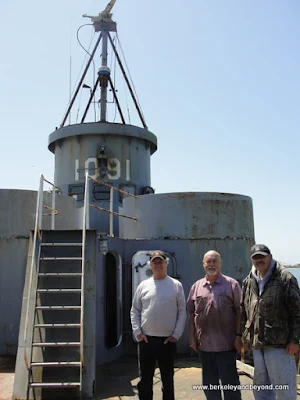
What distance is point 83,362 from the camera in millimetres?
5199

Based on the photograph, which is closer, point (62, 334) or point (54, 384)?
point (54, 384)

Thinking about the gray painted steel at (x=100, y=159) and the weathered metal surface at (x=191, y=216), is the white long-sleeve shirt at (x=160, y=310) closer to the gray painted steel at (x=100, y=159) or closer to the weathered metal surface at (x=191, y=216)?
the weathered metal surface at (x=191, y=216)

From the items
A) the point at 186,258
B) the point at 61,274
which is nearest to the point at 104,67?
the point at 186,258

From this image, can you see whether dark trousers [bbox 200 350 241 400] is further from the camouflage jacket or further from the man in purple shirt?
the camouflage jacket

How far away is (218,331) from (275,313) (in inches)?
24.5

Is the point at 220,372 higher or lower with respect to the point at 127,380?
higher

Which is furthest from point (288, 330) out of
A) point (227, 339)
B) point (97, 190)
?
point (97, 190)

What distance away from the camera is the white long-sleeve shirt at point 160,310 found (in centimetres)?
418

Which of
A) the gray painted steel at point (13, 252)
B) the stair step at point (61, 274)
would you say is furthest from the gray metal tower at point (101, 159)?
the stair step at point (61, 274)

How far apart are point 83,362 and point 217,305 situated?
236cm

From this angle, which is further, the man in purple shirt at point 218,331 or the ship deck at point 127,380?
the ship deck at point 127,380

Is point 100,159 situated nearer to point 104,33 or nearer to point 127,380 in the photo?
point 104,33

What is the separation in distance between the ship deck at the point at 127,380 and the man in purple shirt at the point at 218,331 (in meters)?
1.44

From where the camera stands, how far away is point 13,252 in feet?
24.9
